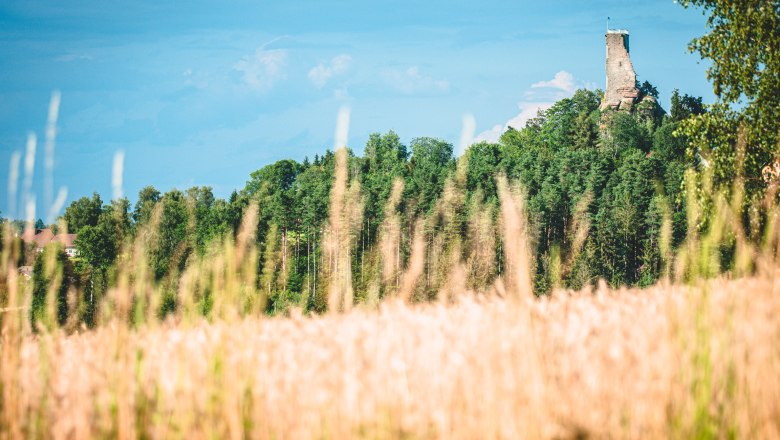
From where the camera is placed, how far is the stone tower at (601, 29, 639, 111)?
126 m

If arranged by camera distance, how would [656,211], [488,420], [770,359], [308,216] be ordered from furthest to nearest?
1. [308,216]
2. [656,211]
3. [770,359]
4. [488,420]

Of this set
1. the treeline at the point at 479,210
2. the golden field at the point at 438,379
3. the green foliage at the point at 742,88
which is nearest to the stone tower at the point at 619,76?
the treeline at the point at 479,210

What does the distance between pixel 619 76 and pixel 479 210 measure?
200 ft

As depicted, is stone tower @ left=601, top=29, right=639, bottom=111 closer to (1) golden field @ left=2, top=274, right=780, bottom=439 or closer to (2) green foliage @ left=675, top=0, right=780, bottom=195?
(2) green foliage @ left=675, top=0, right=780, bottom=195

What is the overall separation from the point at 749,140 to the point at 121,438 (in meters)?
14.4

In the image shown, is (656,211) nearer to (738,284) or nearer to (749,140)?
(749,140)

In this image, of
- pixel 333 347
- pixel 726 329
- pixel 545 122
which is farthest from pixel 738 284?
pixel 545 122

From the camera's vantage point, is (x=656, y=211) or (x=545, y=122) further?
(x=545, y=122)

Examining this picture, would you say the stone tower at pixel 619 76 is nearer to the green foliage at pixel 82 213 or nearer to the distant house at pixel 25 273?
the green foliage at pixel 82 213

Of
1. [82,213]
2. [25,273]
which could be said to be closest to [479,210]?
[82,213]

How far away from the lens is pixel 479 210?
3083 inches

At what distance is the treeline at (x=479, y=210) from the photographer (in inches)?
2815

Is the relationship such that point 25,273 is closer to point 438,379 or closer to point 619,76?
point 438,379

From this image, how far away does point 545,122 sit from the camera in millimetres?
128500
